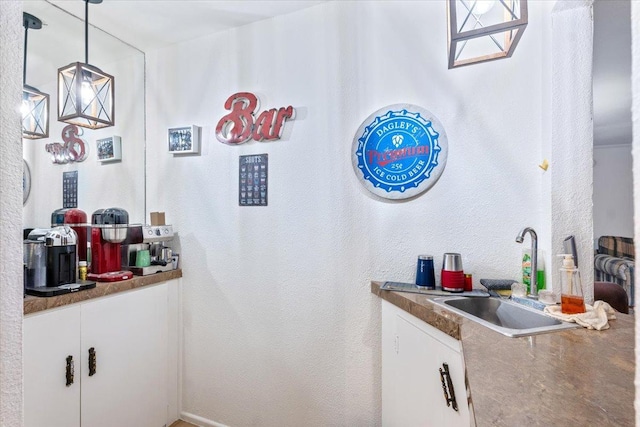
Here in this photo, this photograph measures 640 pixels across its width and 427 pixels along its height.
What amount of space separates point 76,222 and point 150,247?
0.46 m

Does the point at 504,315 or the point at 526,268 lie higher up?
the point at 526,268

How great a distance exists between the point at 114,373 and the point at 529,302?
87.4 inches

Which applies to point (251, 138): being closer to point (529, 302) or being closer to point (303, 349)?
point (303, 349)

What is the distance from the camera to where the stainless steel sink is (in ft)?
3.64

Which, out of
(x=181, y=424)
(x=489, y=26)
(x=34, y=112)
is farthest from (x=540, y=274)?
(x=34, y=112)

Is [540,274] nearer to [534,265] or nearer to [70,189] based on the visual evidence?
[534,265]

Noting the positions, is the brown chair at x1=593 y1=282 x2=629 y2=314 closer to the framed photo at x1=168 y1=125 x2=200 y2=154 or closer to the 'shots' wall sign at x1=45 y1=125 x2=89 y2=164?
the framed photo at x1=168 y1=125 x2=200 y2=154

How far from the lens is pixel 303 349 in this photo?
1981 millimetres

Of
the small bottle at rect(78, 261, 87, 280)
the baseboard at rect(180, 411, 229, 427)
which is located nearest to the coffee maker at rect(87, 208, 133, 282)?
the small bottle at rect(78, 261, 87, 280)

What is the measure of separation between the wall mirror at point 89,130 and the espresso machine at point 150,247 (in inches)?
12.9

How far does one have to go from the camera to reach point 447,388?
1.12 metres

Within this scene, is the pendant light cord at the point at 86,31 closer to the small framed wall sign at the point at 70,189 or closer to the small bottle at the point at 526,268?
the small framed wall sign at the point at 70,189

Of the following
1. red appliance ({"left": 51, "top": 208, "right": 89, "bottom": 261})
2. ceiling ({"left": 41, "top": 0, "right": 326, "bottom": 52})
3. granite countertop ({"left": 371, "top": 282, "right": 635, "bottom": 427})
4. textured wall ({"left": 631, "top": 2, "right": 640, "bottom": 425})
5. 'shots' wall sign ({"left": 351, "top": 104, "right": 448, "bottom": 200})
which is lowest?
granite countertop ({"left": 371, "top": 282, "right": 635, "bottom": 427})

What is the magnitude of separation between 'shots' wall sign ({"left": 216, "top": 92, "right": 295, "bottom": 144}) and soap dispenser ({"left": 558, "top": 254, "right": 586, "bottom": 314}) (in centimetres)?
162
